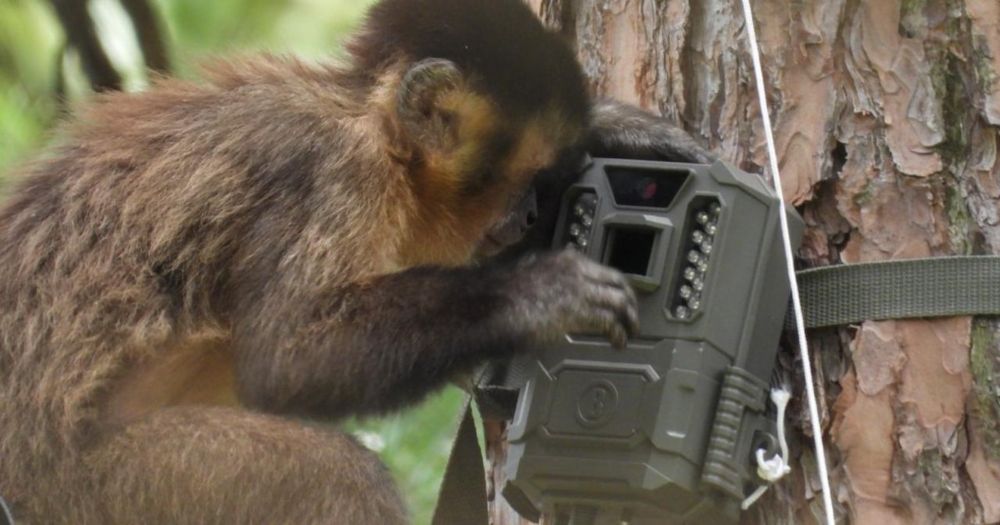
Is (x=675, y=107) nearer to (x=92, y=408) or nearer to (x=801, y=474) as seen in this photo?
(x=801, y=474)

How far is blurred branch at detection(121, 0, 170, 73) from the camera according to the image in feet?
16.7

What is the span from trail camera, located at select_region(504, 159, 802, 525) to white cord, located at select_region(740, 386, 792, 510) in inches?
1.1

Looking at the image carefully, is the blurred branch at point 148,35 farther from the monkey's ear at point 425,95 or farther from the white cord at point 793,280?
the white cord at point 793,280

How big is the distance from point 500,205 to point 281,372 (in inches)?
38.3

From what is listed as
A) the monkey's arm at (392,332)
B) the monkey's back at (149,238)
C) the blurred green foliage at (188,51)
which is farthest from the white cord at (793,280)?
the blurred green foliage at (188,51)

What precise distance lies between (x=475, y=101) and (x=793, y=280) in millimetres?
1196

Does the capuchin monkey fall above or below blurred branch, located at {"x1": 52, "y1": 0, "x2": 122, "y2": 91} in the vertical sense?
below

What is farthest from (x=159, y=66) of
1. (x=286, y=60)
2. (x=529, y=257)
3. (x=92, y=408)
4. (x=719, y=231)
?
(x=719, y=231)

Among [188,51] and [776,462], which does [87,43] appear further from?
[776,462]

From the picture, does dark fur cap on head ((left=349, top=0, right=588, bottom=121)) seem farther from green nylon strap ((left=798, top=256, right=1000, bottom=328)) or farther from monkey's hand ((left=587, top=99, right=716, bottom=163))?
green nylon strap ((left=798, top=256, right=1000, bottom=328))

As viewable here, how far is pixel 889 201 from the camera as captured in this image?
11.4 feet

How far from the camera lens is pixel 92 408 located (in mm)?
3881

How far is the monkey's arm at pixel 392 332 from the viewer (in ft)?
11.8

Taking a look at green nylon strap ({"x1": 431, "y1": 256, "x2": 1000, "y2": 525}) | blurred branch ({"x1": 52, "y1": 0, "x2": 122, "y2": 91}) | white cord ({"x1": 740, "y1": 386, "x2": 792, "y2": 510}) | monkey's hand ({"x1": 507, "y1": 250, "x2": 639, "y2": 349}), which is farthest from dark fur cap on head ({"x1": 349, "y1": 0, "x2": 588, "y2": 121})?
blurred branch ({"x1": 52, "y1": 0, "x2": 122, "y2": 91})
